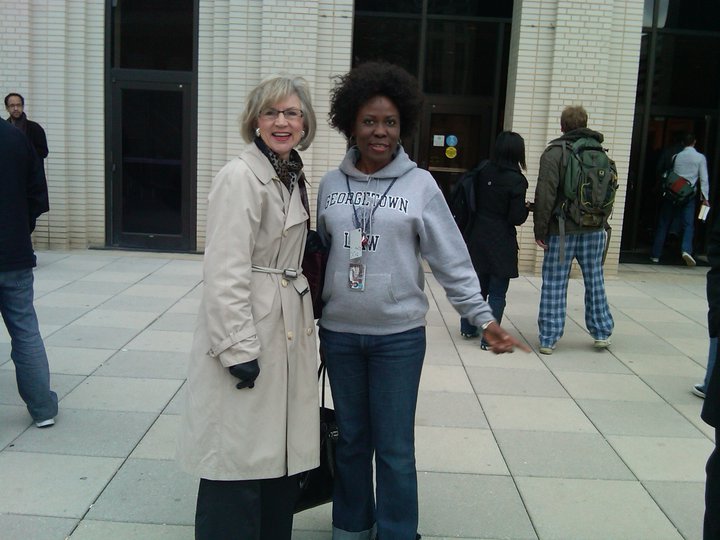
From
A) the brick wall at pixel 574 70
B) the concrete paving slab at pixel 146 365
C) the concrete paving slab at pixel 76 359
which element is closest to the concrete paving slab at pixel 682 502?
the concrete paving slab at pixel 146 365

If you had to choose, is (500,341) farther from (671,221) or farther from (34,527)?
(671,221)

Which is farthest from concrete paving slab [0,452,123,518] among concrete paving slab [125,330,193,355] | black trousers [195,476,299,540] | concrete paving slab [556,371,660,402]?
concrete paving slab [556,371,660,402]

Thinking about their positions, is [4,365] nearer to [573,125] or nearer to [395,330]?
[395,330]

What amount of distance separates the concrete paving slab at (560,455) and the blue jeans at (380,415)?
128 cm

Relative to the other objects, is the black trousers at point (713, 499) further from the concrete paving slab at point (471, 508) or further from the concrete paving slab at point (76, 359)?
the concrete paving slab at point (76, 359)

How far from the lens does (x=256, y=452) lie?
2.74 metres

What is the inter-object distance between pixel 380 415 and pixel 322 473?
0.37 metres

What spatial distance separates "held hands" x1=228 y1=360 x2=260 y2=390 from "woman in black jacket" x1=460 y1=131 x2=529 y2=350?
4027 millimetres

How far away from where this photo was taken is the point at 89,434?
→ 14.5 ft

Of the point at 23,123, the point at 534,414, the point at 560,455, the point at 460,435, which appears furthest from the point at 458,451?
the point at 23,123

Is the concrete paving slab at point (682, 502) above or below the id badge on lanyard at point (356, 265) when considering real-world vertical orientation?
below

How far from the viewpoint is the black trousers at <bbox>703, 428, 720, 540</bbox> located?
2822 mm

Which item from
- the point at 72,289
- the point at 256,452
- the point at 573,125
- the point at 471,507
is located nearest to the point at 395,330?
the point at 256,452

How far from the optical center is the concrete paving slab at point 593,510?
3.54m
